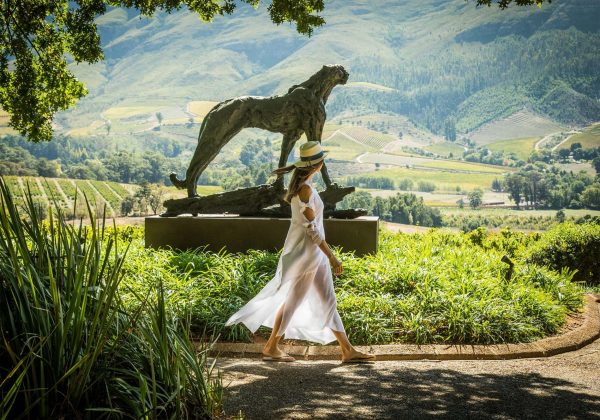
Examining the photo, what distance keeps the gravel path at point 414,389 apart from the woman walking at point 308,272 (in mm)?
240

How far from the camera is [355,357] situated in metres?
5.88

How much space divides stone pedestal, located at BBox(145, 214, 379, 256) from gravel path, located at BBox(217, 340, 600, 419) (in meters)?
3.96

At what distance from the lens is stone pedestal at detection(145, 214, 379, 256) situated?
9.85 metres

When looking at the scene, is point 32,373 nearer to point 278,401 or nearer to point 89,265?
point 89,265

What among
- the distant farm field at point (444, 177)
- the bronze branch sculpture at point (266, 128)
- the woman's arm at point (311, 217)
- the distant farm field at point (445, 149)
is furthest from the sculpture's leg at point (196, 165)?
the distant farm field at point (445, 149)

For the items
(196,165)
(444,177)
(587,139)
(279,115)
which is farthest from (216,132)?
(587,139)

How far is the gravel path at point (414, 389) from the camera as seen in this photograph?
438 cm

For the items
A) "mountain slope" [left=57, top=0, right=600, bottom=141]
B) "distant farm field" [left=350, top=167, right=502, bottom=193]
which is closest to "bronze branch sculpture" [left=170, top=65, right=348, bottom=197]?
"distant farm field" [left=350, top=167, right=502, bottom=193]

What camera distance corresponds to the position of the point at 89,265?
3.60 meters

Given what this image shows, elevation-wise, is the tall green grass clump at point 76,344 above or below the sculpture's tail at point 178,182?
below

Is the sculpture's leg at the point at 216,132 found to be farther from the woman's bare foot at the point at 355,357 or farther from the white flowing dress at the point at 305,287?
the woman's bare foot at the point at 355,357

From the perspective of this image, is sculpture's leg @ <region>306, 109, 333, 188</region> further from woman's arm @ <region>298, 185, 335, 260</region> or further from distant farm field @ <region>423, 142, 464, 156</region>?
distant farm field @ <region>423, 142, 464, 156</region>

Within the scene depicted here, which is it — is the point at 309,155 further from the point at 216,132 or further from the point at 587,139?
→ the point at 587,139

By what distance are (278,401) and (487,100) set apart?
5598 cm
